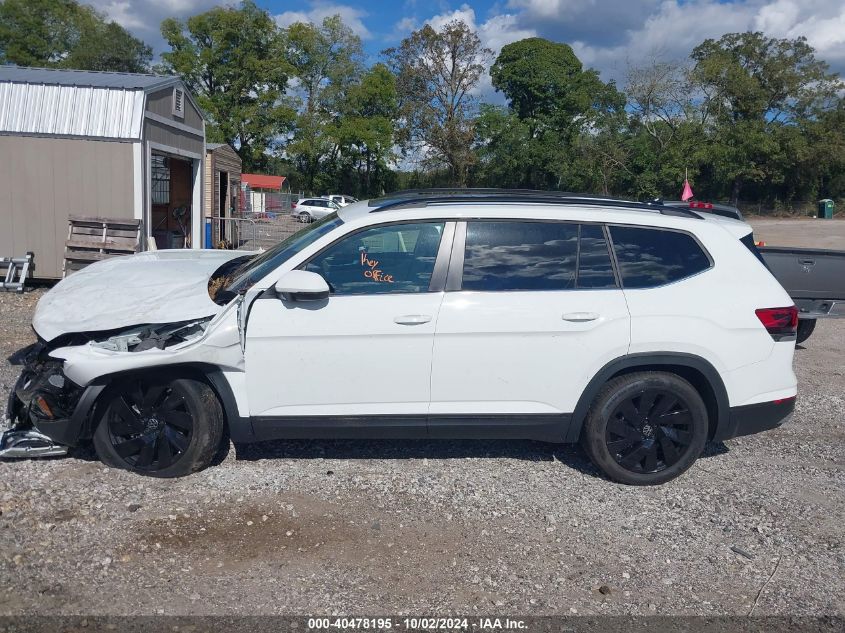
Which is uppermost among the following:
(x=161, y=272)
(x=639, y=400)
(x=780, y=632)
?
(x=161, y=272)

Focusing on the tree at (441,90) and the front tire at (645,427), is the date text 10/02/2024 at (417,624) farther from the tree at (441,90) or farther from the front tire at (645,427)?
the tree at (441,90)

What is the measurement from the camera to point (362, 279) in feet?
15.0

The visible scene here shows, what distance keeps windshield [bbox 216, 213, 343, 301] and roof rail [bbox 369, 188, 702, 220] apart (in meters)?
0.36

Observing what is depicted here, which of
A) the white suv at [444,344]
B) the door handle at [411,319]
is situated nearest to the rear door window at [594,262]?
the white suv at [444,344]

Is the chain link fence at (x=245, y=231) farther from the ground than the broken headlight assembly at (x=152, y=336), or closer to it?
farther from the ground

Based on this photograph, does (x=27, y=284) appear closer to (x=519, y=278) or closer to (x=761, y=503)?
(x=519, y=278)

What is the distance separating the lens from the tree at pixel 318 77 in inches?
1984

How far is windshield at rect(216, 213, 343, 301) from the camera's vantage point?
15.2 ft

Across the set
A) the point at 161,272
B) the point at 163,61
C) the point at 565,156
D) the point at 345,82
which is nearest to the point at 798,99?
the point at 565,156

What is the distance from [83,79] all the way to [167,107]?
1473mm

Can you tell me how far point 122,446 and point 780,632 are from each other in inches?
145

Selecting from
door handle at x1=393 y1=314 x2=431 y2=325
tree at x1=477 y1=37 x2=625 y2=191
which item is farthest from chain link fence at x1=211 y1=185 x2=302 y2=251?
tree at x1=477 y1=37 x2=625 y2=191

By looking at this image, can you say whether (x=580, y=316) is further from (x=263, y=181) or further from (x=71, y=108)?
(x=263, y=181)

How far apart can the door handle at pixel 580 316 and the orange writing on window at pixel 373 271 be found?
3.59 feet
